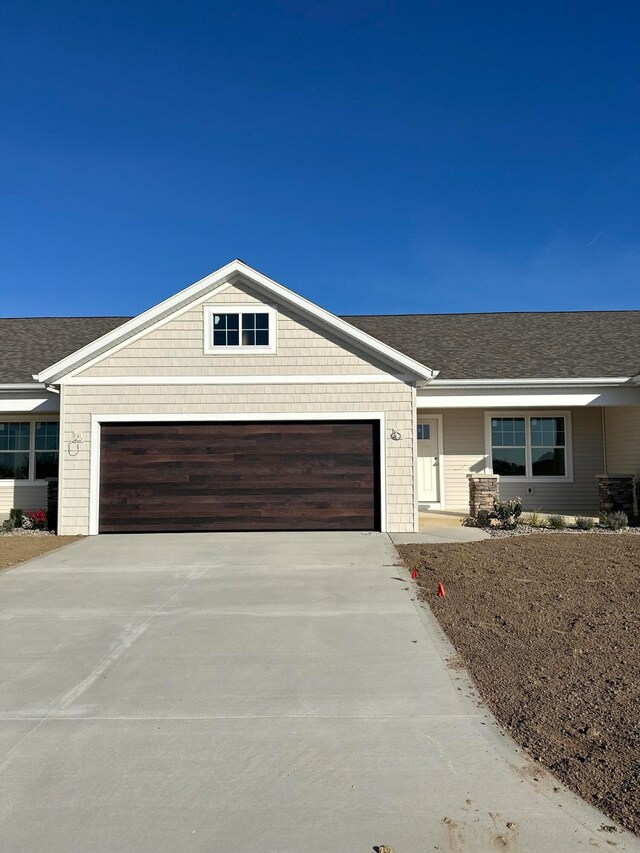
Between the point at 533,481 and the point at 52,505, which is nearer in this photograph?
the point at 52,505

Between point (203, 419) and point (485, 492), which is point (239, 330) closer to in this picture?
point (203, 419)

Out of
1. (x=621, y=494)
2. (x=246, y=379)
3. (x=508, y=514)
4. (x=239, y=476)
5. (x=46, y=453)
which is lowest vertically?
(x=508, y=514)

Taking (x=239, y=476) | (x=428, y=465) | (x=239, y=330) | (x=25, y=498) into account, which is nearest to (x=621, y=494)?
(x=428, y=465)

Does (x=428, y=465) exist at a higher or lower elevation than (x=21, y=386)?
lower

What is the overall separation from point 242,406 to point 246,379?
1.78 ft

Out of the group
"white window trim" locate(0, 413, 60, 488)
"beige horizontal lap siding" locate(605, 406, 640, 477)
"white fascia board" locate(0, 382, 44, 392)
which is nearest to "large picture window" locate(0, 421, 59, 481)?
"white window trim" locate(0, 413, 60, 488)

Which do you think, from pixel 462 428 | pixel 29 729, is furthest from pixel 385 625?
pixel 462 428

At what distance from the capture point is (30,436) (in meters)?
15.4

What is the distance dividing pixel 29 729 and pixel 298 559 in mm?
5589

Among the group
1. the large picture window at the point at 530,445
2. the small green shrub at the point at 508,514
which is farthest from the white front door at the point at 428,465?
the small green shrub at the point at 508,514

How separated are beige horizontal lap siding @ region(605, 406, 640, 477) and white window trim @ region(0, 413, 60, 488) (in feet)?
45.1

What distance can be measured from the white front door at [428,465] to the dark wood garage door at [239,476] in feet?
12.3

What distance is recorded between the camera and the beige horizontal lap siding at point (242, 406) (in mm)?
12070

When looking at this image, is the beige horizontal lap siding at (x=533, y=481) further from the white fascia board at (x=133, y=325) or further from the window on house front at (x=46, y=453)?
the window on house front at (x=46, y=453)
